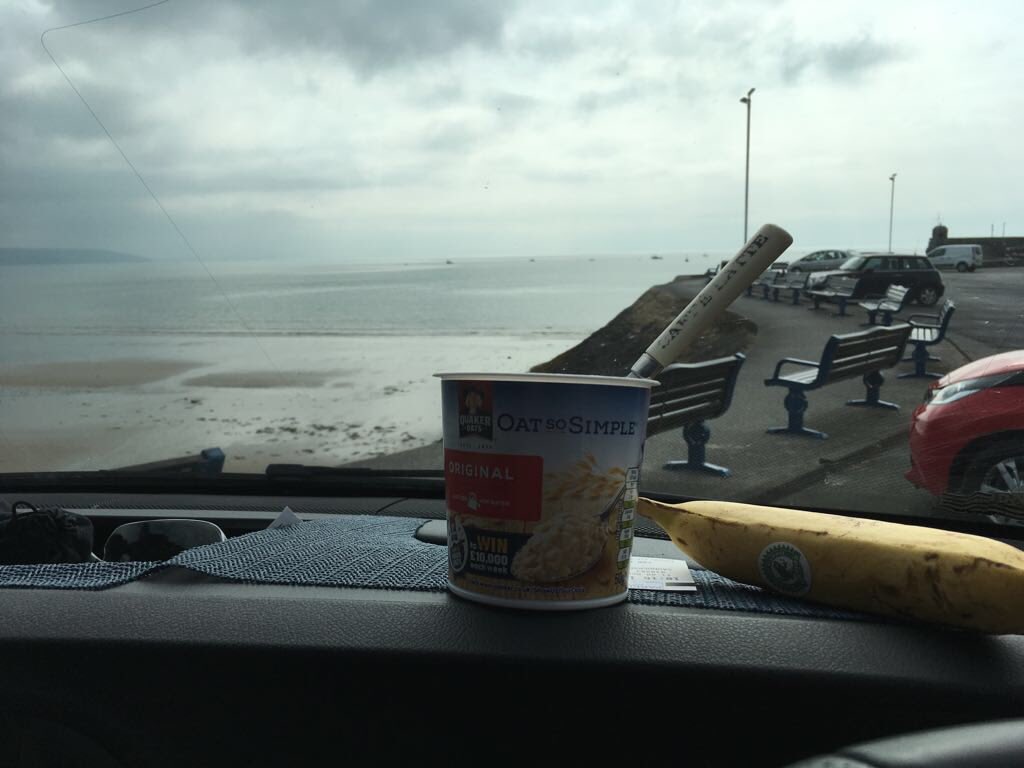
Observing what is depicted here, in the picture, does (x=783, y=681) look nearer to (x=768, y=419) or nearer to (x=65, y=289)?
(x=768, y=419)

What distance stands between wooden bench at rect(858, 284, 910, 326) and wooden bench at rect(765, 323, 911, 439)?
85mm

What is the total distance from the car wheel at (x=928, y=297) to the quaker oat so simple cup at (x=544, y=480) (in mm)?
2418

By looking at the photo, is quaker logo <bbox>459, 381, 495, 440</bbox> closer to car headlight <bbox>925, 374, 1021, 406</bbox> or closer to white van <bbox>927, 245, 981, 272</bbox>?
car headlight <bbox>925, 374, 1021, 406</bbox>

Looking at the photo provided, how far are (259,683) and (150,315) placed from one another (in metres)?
3.13

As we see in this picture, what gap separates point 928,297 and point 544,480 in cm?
266

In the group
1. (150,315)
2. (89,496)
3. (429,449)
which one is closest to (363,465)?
(429,449)

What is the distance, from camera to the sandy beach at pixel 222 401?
367cm

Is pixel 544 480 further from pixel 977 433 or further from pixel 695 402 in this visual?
pixel 695 402

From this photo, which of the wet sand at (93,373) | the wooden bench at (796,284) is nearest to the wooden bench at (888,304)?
the wooden bench at (796,284)

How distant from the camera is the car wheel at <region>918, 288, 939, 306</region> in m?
3.48

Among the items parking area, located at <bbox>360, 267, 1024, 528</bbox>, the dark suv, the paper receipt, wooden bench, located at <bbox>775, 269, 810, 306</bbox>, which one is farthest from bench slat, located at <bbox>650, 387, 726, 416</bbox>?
the paper receipt

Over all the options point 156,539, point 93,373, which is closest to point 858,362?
point 156,539

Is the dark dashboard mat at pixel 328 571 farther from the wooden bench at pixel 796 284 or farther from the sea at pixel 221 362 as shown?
the wooden bench at pixel 796 284

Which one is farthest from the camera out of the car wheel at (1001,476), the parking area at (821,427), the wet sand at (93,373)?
the wet sand at (93,373)
